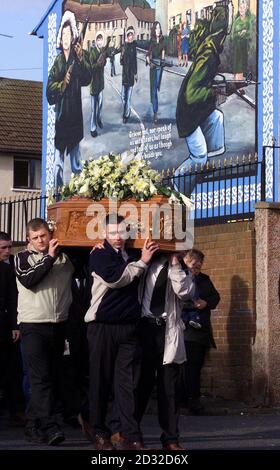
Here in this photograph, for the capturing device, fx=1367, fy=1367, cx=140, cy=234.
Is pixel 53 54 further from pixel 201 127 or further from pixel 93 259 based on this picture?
pixel 93 259

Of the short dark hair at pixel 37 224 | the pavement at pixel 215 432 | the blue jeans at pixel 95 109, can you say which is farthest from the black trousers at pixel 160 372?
the blue jeans at pixel 95 109

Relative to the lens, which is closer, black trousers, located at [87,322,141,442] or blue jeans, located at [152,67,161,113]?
black trousers, located at [87,322,141,442]

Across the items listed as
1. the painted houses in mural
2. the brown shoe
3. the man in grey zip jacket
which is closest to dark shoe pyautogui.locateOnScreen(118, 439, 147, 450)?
the brown shoe

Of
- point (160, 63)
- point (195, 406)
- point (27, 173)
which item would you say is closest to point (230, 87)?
point (160, 63)

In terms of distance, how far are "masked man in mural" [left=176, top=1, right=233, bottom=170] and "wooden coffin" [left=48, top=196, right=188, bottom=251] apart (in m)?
11.1

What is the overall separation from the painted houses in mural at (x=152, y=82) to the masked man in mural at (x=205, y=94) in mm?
17

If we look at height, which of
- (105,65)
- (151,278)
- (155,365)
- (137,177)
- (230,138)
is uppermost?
(105,65)

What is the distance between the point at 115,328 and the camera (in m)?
11.0

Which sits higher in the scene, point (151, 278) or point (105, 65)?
point (105, 65)

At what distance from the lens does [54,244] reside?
38.0ft

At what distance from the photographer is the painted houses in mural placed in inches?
873

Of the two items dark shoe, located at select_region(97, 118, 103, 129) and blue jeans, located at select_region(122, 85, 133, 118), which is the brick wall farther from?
dark shoe, located at select_region(97, 118, 103, 129)

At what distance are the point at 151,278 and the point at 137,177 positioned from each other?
868 millimetres

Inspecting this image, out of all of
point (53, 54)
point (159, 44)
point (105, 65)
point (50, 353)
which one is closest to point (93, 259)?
point (50, 353)
